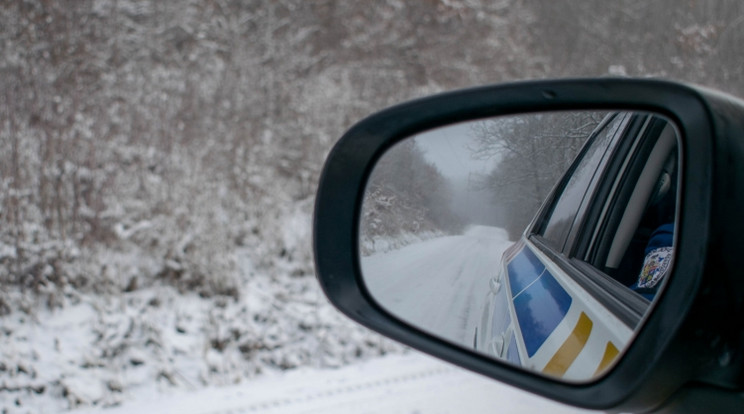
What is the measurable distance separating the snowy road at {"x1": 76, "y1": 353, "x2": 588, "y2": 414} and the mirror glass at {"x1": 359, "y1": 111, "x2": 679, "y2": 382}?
220cm

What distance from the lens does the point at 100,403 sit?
376 cm

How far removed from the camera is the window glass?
1.24 meters

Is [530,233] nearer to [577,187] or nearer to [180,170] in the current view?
[577,187]

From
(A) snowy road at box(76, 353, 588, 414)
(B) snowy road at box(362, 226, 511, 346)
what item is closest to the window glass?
(B) snowy road at box(362, 226, 511, 346)

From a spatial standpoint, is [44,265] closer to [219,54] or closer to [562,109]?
[219,54]

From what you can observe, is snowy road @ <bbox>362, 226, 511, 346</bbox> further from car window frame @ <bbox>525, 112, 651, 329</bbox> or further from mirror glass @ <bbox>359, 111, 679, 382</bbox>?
car window frame @ <bbox>525, 112, 651, 329</bbox>

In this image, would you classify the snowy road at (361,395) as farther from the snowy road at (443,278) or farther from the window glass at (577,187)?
the snowy road at (443,278)

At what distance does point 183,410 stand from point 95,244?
95.3 inches

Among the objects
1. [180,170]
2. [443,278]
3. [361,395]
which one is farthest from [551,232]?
[180,170]

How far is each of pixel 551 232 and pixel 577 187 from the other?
0.18 metres

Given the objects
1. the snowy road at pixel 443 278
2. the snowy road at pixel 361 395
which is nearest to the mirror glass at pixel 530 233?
the snowy road at pixel 443 278

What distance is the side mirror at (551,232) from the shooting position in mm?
869

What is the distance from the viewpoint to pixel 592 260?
1.33 metres

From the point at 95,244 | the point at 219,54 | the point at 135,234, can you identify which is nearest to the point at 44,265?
the point at 95,244
